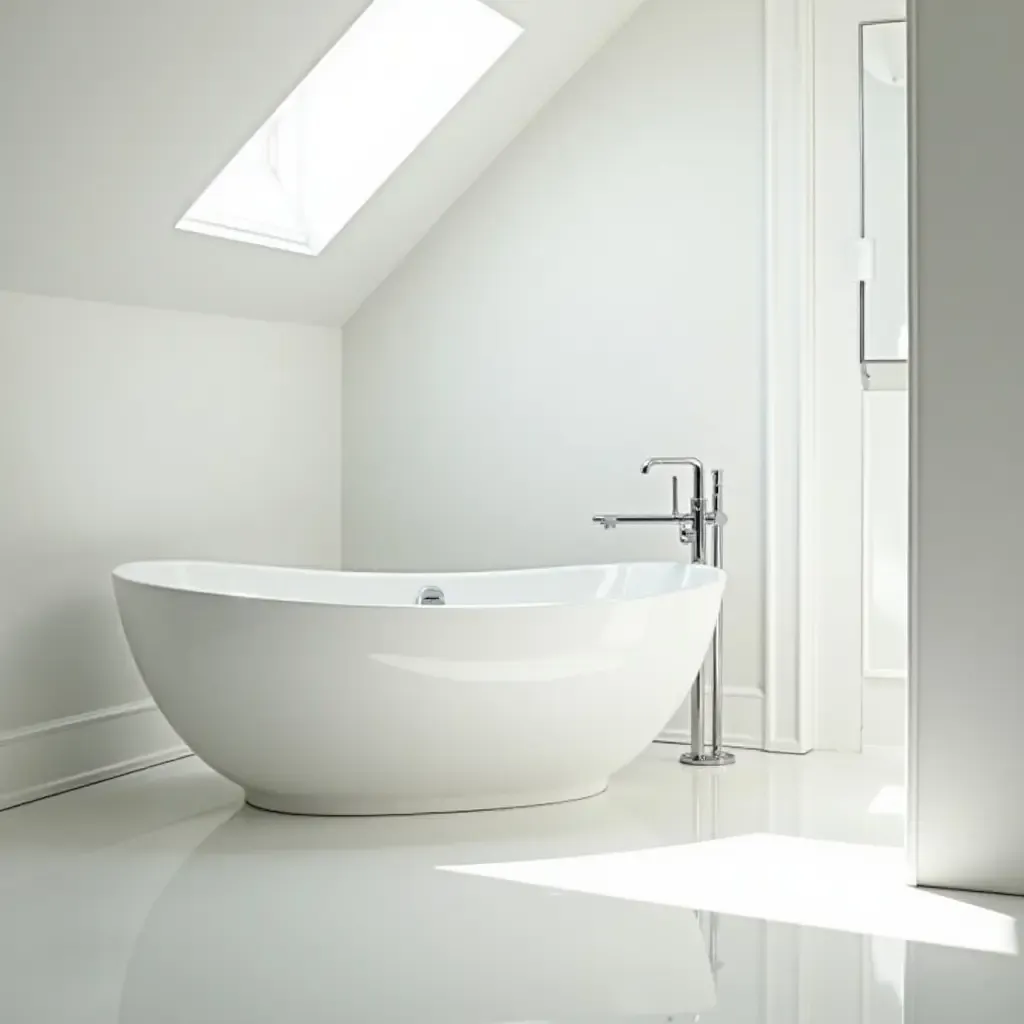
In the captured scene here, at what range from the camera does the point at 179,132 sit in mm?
3547

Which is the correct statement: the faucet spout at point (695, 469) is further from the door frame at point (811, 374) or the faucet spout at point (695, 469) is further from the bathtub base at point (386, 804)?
the bathtub base at point (386, 804)

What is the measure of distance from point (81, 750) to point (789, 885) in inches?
74.4

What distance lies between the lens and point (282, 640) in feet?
10.2

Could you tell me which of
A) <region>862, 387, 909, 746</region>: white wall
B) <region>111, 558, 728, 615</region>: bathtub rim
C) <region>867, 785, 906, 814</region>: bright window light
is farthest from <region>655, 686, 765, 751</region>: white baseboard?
<region>867, 785, 906, 814</region>: bright window light

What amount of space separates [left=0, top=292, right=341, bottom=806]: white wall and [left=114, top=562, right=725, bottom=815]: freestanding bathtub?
306mm

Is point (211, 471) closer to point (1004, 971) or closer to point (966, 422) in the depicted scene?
point (966, 422)

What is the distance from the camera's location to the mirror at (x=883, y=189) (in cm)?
385

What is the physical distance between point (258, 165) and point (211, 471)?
93cm

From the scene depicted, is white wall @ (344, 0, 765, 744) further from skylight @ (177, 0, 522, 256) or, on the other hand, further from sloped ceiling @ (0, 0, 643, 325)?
skylight @ (177, 0, 522, 256)

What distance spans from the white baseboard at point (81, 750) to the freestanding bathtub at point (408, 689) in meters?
0.42

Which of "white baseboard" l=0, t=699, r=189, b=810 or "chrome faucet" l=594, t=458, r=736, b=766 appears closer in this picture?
"white baseboard" l=0, t=699, r=189, b=810

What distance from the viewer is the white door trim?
13.7ft

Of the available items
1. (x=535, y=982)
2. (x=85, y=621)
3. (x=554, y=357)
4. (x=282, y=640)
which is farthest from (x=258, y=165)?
(x=535, y=982)

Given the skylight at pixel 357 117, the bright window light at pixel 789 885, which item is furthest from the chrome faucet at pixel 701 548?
the skylight at pixel 357 117
